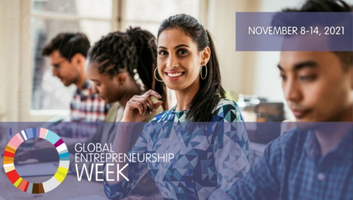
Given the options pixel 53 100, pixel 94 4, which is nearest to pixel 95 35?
pixel 94 4

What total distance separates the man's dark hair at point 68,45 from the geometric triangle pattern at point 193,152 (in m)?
0.24

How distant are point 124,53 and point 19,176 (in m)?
0.34

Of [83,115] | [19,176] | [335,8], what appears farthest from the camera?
[83,115]

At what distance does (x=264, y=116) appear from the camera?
0.79 metres

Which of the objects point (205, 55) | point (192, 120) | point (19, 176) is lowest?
point (19, 176)

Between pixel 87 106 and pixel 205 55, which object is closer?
pixel 205 55

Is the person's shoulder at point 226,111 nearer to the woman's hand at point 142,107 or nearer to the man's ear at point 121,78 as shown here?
the woman's hand at point 142,107

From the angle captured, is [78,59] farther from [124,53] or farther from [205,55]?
[205,55]

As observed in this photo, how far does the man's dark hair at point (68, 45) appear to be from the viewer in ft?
2.90

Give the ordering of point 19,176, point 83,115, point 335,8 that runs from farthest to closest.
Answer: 1. point 83,115
2. point 19,176
3. point 335,8

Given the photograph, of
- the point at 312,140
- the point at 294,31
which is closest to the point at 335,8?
the point at 294,31

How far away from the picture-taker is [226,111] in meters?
0.72

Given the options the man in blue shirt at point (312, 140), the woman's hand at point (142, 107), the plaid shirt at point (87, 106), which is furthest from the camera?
the plaid shirt at point (87, 106)

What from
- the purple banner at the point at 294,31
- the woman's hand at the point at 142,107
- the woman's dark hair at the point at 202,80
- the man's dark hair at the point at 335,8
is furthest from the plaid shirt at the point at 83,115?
the man's dark hair at the point at 335,8
